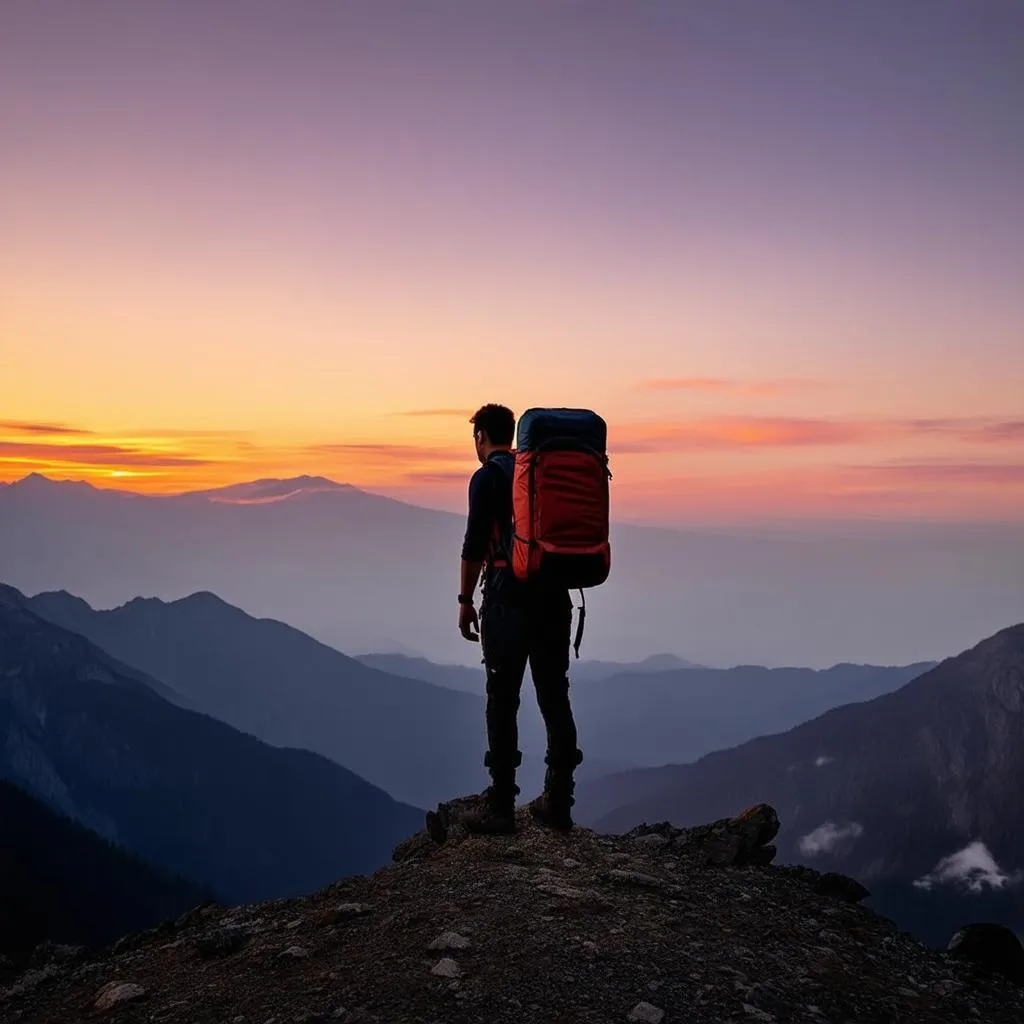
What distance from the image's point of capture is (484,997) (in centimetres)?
703

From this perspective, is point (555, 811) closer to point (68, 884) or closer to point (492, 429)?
point (492, 429)

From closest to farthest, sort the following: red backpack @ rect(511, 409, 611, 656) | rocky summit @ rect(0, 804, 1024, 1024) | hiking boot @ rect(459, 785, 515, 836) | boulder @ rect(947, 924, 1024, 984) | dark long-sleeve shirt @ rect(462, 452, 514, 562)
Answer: rocky summit @ rect(0, 804, 1024, 1024)
red backpack @ rect(511, 409, 611, 656)
boulder @ rect(947, 924, 1024, 984)
dark long-sleeve shirt @ rect(462, 452, 514, 562)
hiking boot @ rect(459, 785, 515, 836)

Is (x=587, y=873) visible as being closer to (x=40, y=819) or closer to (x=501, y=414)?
(x=501, y=414)

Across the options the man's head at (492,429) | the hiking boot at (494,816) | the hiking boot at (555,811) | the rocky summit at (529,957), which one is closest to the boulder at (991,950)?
the rocky summit at (529,957)

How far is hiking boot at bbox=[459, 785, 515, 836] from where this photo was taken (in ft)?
36.0

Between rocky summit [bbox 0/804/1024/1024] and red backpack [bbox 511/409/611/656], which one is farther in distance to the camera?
red backpack [bbox 511/409/611/656]

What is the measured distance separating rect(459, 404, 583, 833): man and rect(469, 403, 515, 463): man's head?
0.01 metres

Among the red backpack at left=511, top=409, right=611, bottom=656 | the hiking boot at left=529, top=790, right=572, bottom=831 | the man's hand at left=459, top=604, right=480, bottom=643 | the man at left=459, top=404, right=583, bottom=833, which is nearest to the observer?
the red backpack at left=511, top=409, right=611, bottom=656

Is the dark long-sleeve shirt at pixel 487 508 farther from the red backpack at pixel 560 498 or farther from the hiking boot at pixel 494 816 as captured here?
the hiking boot at pixel 494 816

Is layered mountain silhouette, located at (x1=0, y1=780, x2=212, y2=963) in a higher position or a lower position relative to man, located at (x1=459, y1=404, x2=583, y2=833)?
lower

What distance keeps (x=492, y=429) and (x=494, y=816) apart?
15.2 feet

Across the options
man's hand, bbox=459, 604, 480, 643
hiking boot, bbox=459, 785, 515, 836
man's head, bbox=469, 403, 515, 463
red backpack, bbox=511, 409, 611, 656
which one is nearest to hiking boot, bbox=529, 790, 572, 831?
hiking boot, bbox=459, 785, 515, 836

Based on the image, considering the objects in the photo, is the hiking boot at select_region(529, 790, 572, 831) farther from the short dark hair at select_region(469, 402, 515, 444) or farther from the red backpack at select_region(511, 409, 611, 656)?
the short dark hair at select_region(469, 402, 515, 444)

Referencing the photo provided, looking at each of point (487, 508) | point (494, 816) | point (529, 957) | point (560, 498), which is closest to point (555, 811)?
point (494, 816)
